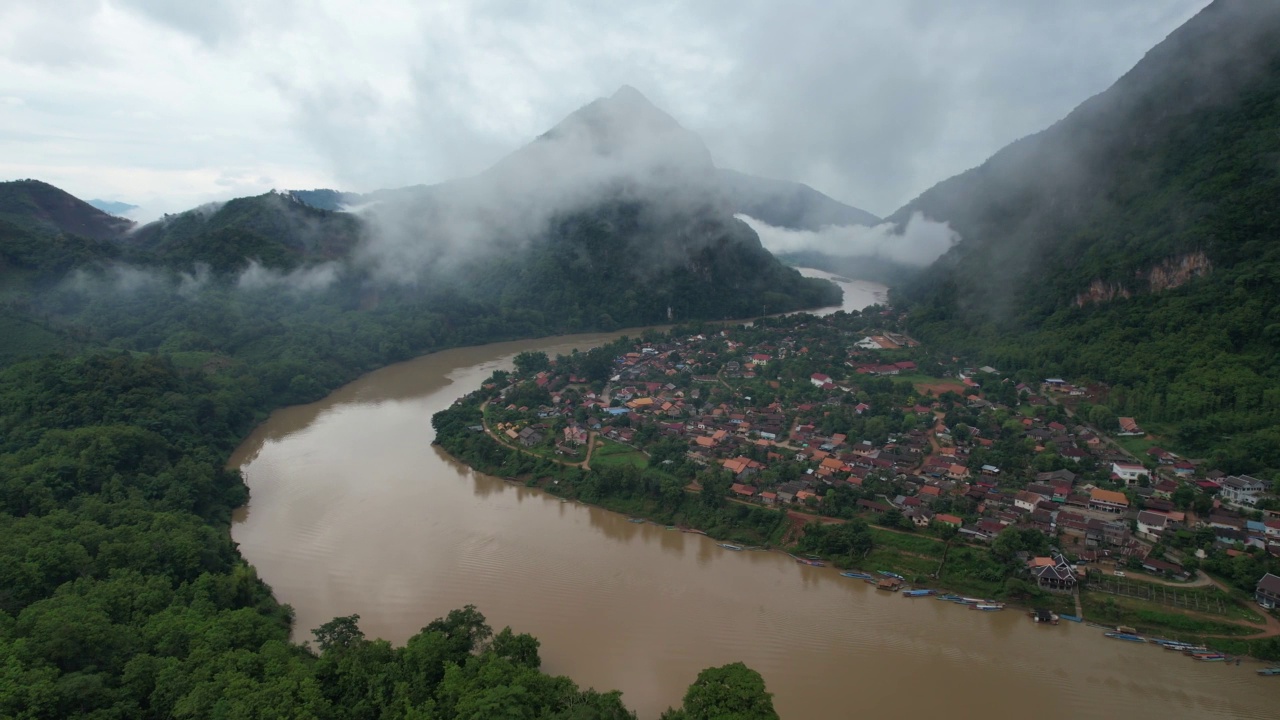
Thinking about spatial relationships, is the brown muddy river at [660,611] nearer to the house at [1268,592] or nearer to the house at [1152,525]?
the house at [1268,592]

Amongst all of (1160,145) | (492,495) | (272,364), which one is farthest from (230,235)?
(1160,145)

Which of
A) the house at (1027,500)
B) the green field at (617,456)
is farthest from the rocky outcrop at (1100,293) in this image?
the green field at (617,456)

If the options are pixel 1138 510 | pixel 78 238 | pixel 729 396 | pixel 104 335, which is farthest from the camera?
pixel 78 238

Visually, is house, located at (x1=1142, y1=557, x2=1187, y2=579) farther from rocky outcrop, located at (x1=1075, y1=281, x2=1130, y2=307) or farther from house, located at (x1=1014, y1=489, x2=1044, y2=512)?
rocky outcrop, located at (x1=1075, y1=281, x2=1130, y2=307)

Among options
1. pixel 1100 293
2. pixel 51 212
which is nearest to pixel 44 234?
pixel 51 212

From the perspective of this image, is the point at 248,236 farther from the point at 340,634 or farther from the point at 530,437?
the point at 340,634

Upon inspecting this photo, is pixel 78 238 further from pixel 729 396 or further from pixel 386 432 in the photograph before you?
pixel 729 396
